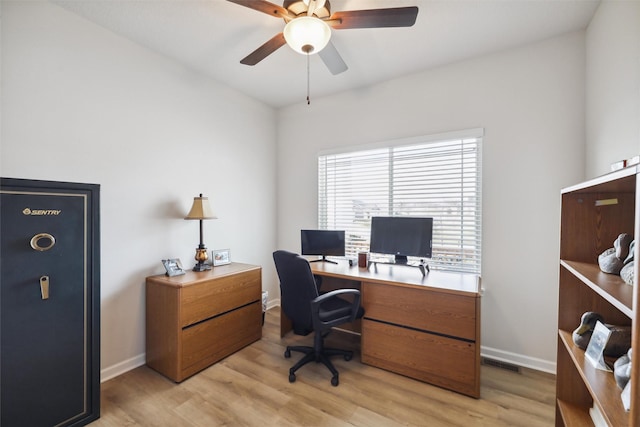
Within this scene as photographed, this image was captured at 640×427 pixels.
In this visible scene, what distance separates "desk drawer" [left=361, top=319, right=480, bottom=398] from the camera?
1.94 metres

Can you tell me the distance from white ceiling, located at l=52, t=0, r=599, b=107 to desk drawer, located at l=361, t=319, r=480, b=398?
2.38 m

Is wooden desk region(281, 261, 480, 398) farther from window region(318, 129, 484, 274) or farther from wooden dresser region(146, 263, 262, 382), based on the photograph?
wooden dresser region(146, 263, 262, 382)

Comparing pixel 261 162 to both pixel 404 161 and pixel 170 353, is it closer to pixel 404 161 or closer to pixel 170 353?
pixel 404 161

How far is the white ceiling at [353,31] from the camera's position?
6.14ft

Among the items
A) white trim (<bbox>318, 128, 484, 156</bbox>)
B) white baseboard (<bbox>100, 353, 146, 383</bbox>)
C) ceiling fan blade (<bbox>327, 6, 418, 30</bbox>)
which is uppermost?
ceiling fan blade (<bbox>327, 6, 418, 30</bbox>)

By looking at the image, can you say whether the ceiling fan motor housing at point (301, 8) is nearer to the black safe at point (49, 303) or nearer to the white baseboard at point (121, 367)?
the black safe at point (49, 303)

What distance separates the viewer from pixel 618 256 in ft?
3.43

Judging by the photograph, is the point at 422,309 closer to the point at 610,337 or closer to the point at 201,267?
the point at 610,337

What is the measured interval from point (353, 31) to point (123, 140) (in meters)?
2.08

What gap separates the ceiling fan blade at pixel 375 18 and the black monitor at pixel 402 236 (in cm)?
157

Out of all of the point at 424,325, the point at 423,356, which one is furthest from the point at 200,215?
the point at 423,356

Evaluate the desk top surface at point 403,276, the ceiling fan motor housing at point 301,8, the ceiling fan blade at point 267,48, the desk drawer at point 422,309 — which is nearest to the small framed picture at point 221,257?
the desk top surface at point 403,276

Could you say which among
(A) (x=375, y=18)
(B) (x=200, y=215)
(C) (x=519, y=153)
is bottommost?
(B) (x=200, y=215)

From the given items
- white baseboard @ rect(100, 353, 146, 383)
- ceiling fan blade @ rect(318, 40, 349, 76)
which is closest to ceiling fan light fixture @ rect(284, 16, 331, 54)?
ceiling fan blade @ rect(318, 40, 349, 76)
